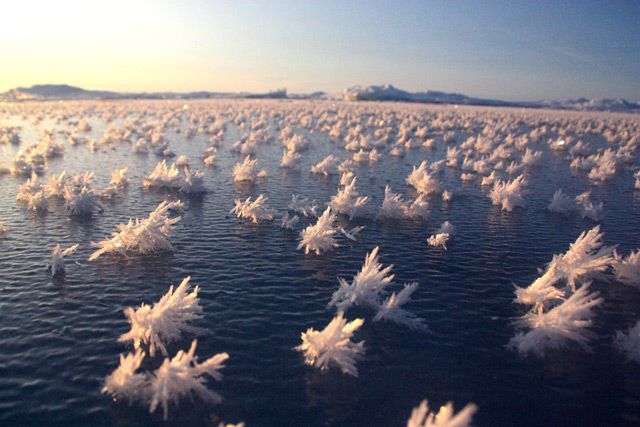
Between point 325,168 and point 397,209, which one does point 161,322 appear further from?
point 325,168

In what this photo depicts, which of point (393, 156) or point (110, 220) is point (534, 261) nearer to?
point (110, 220)

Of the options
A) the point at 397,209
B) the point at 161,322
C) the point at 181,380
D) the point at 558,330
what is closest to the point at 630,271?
the point at 558,330

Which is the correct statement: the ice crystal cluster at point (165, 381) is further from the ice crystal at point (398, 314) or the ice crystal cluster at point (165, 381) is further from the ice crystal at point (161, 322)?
the ice crystal at point (398, 314)

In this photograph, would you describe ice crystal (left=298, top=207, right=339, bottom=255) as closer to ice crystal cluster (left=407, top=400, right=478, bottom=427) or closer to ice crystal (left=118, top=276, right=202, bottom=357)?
ice crystal (left=118, top=276, right=202, bottom=357)

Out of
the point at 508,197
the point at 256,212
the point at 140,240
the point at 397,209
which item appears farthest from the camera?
the point at 508,197

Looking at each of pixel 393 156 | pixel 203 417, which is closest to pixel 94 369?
pixel 203 417

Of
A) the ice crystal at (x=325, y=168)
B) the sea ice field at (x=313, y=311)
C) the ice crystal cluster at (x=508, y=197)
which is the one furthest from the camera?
the ice crystal at (x=325, y=168)

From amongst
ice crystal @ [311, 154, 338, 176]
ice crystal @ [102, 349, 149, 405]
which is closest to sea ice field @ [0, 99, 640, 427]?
ice crystal @ [102, 349, 149, 405]

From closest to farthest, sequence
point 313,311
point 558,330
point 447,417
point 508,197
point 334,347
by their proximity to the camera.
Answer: point 447,417, point 334,347, point 558,330, point 313,311, point 508,197

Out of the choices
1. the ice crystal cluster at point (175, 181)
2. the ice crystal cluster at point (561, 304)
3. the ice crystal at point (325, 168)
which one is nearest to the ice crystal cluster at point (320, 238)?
the ice crystal cluster at point (561, 304)
